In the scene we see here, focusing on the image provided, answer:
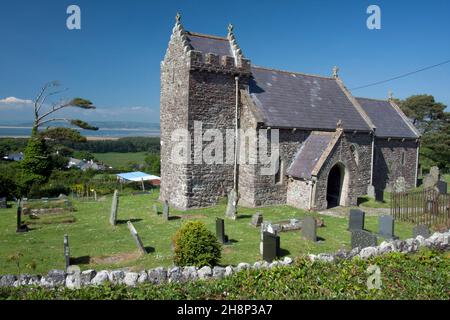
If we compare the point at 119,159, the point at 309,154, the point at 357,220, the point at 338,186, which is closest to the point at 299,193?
the point at 309,154

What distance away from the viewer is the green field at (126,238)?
11.2 m

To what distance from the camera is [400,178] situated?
2827cm

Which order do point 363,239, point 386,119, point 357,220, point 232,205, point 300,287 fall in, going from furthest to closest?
point 386,119
point 232,205
point 357,220
point 363,239
point 300,287

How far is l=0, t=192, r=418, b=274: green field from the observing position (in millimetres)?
11211

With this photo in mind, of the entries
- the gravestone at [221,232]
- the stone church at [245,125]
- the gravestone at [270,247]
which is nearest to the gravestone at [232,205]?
the stone church at [245,125]

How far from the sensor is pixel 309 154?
20.4 metres

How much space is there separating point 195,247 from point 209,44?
14.3 m

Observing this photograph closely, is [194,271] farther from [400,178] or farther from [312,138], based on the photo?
[400,178]

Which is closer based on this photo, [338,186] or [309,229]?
[309,229]

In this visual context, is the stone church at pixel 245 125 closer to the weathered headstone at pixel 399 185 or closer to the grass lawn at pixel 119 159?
the weathered headstone at pixel 399 185

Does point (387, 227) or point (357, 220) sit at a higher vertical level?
point (357, 220)

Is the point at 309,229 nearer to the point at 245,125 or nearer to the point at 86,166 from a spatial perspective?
the point at 245,125

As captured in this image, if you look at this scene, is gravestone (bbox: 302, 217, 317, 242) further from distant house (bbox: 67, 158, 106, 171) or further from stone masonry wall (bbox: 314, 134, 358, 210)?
distant house (bbox: 67, 158, 106, 171)
